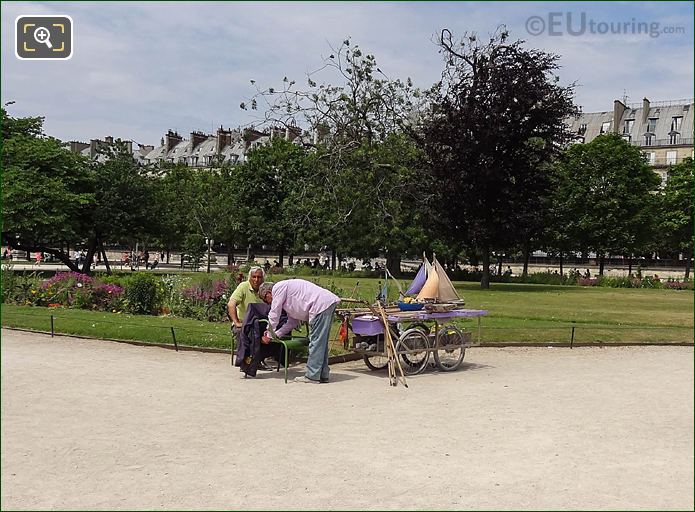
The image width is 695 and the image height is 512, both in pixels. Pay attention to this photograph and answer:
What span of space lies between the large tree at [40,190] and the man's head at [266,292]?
22.4 meters

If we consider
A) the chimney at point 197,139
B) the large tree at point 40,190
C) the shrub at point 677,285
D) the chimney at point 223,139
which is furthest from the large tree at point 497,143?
the chimney at point 197,139

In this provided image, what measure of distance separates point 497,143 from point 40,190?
71.0 ft

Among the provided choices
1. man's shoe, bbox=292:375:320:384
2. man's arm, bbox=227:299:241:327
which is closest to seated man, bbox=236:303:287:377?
man's arm, bbox=227:299:241:327

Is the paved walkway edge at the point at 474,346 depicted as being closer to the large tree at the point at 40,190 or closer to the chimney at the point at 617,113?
the large tree at the point at 40,190

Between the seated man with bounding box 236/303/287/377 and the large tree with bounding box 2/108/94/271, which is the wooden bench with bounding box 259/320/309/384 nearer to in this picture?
the seated man with bounding box 236/303/287/377

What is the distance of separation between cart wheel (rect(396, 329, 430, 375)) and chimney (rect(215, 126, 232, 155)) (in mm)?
96172

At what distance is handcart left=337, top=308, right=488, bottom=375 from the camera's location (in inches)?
494

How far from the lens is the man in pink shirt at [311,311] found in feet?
38.5

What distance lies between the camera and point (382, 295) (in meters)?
14.0

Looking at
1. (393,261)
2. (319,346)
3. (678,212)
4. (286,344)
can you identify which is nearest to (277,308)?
(286,344)

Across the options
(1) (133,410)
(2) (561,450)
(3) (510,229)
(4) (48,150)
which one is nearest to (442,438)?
(2) (561,450)

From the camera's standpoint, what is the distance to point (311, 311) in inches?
465

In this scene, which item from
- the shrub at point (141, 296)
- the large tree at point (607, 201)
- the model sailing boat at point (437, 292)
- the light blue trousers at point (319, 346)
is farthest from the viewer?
the large tree at point (607, 201)

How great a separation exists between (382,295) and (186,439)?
21.7 ft
